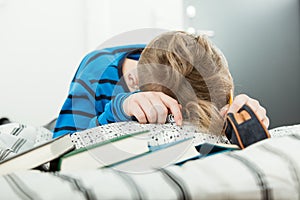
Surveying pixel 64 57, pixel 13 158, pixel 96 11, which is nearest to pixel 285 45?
pixel 96 11

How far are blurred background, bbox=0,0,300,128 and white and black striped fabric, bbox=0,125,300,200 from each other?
4.76 feet

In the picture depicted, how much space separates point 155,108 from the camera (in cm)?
55

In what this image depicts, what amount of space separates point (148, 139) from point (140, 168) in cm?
12

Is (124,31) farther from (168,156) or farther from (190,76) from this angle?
(168,156)

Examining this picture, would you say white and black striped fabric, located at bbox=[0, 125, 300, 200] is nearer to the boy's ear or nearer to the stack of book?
the stack of book

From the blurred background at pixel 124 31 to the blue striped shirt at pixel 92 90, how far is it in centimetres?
78

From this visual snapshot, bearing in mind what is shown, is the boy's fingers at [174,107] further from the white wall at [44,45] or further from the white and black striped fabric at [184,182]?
the white wall at [44,45]

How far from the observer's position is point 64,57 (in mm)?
1821

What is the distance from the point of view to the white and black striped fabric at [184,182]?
0.28 m

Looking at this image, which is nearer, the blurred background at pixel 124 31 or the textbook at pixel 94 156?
the textbook at pixel 94 156

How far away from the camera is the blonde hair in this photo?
0.58 metres

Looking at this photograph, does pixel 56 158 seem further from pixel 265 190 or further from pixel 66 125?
pixel 66 125

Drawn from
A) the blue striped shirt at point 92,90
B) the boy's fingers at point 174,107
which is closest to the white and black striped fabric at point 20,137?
the blue striped shirt at point 92,90

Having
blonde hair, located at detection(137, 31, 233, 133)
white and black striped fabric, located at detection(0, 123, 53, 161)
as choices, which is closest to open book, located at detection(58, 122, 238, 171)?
blonde hair, located at detection(137, 31, 233, 133)
